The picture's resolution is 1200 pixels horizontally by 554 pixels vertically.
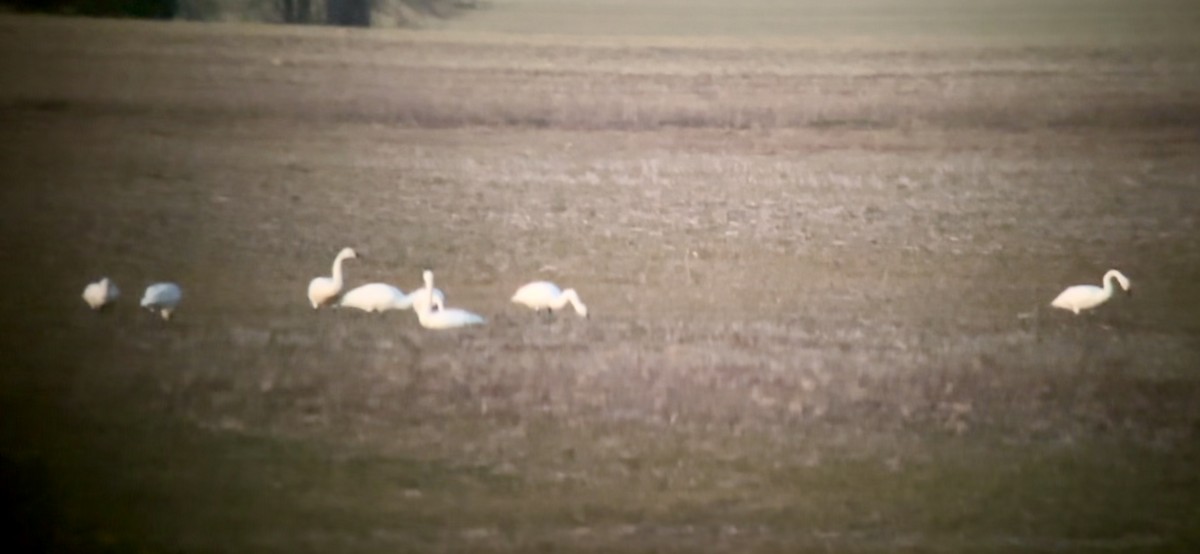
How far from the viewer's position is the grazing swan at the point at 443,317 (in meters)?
1.97

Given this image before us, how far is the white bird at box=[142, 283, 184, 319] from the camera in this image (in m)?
1.97

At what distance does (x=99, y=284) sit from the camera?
2002 millimetres

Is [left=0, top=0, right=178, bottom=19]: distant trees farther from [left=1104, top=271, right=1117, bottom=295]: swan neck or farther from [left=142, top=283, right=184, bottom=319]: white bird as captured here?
[left=1104, top=271, right=1117, bottom=295]: swan neck

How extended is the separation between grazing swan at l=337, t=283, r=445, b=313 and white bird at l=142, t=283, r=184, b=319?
27 cm

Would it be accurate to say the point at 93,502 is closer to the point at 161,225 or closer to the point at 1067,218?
the point at 161,225

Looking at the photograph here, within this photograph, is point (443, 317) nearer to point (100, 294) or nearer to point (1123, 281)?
point (100, 294)

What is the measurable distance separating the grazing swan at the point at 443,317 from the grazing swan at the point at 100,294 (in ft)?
1.70

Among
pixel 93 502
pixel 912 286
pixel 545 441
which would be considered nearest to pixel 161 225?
pixel 93 502

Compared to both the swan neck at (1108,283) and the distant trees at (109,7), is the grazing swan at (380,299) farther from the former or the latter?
the swan neck at (1108,283)

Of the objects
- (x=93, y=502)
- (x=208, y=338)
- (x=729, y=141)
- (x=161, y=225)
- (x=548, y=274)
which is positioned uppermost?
(x=729, y=141)

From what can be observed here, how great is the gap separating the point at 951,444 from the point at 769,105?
0.91 metres

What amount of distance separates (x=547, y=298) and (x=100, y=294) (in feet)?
2.47

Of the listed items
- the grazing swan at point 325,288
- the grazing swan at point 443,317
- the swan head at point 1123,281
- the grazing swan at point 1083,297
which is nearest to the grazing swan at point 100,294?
the grazing swan at point 325,288

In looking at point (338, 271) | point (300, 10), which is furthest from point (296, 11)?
point (338, 271)
